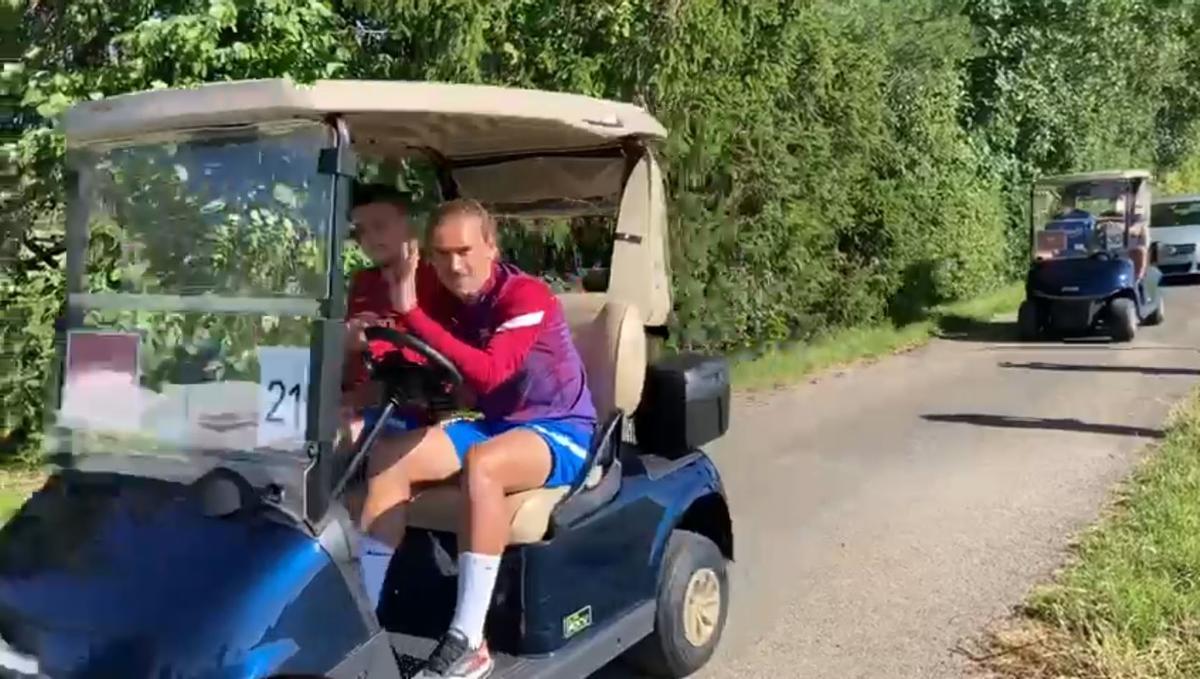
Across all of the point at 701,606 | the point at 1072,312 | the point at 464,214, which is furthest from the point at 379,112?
the point at 1072,312

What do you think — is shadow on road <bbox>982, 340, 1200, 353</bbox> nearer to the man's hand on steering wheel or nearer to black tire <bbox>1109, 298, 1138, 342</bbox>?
black tire <bbox>1109, 298, 1138, 342</bbox>

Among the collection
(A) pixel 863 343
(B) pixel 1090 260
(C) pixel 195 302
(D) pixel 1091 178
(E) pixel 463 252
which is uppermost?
(D) pixel 1091 178

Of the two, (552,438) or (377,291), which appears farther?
(377,291)

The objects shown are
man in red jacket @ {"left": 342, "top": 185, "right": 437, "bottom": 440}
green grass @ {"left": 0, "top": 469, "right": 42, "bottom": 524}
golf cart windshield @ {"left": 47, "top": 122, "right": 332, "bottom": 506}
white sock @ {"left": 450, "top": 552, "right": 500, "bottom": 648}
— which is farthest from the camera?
green grass @ {"left": 0, "top": 469, "right": 42, "bottom": 524}

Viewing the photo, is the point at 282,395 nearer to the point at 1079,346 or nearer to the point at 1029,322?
the point at 1079,346

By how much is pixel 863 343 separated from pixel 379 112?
10679 mm

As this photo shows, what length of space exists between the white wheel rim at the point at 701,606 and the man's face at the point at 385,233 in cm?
151

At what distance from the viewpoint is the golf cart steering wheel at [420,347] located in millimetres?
3611

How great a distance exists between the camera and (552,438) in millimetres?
3990

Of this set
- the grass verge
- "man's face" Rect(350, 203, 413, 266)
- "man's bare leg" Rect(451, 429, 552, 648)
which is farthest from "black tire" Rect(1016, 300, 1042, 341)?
"man's bare leg" Rect(451, 429, 552, 648)

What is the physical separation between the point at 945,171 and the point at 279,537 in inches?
550

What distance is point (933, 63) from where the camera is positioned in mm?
15641

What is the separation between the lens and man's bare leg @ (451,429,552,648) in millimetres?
3586

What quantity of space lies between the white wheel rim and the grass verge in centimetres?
97
